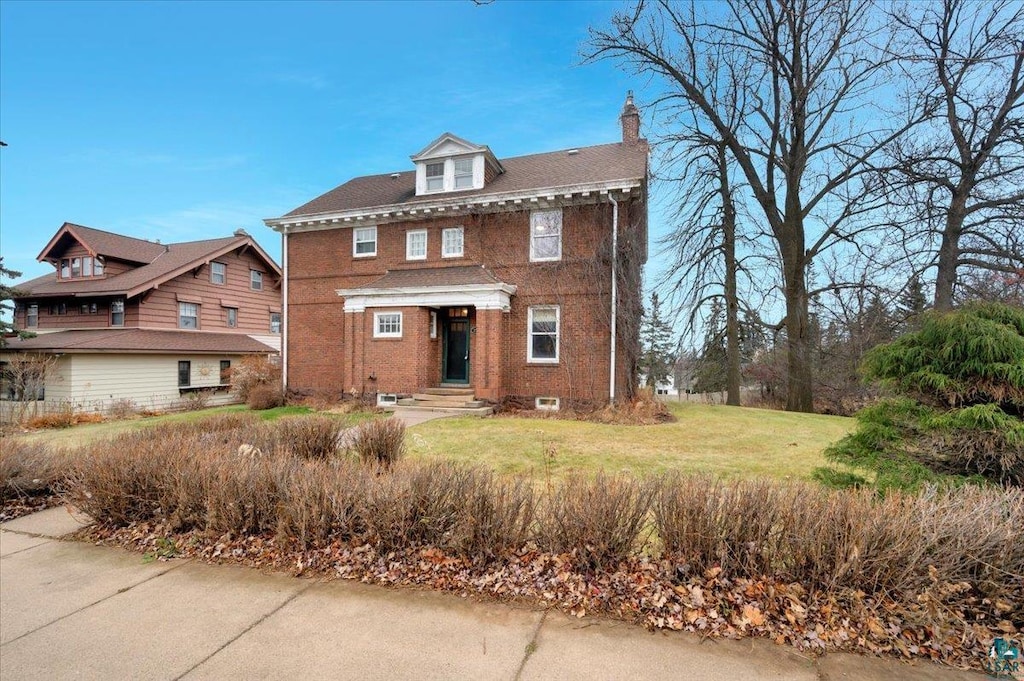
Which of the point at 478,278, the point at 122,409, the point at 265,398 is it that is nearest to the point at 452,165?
the point at 478,278

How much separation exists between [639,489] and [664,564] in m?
0.58

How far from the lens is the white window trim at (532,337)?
570 inches

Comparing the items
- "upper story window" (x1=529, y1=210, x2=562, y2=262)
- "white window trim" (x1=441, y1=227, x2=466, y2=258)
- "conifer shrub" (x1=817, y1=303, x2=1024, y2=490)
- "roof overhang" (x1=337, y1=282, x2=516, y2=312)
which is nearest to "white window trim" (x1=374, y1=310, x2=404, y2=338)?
"roof overhang" (x1=337, y1=282, x2=516, y2=312)

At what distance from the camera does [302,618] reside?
3.23m

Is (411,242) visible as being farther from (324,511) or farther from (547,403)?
(324,511)

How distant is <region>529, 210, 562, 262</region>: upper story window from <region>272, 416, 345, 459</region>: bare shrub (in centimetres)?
967

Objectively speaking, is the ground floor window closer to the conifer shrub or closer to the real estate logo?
the conifer shrub

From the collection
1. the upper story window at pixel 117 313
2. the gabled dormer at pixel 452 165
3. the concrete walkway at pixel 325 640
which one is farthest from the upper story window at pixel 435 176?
the upper story window at pixel 117 313

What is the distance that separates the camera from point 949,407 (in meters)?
4.32

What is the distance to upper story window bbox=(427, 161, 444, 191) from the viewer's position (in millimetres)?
16922

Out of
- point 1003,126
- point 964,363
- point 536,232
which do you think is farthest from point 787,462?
point 1003,126

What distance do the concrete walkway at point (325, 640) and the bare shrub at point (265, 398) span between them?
1349 cm

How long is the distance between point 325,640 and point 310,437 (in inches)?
168

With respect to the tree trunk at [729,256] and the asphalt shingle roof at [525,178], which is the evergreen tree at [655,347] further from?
the asphalt shingle roof at [525,178]
